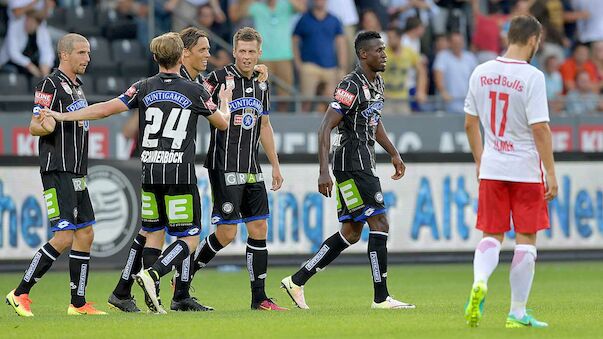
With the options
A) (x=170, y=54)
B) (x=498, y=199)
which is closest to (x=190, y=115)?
(x=170, y=54)

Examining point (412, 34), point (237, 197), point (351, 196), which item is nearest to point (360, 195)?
point (351, 196)

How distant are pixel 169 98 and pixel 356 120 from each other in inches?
73.7

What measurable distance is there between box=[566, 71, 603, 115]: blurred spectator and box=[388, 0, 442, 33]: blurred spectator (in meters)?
2.79

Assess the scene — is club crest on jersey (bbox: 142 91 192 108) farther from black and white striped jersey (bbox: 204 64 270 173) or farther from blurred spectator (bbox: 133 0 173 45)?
blurred spectator (bbox: 133 0 173 45)

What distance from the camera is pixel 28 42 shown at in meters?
19.1

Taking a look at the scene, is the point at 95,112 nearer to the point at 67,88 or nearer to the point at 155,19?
the point at 67,88

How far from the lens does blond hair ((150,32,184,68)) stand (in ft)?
34.4

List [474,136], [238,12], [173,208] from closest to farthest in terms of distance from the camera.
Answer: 1. [474,136]
2. [173,208]
3. [238,12]

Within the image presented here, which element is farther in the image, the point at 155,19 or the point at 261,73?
the point at 155,19

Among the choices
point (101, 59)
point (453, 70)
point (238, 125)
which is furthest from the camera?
point (453, 70)

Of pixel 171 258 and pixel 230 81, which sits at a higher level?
pixel 230 81

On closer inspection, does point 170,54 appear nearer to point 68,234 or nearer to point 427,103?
point 68,234

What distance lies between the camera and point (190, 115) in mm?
10547

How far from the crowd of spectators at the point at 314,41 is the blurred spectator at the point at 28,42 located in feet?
0.05
